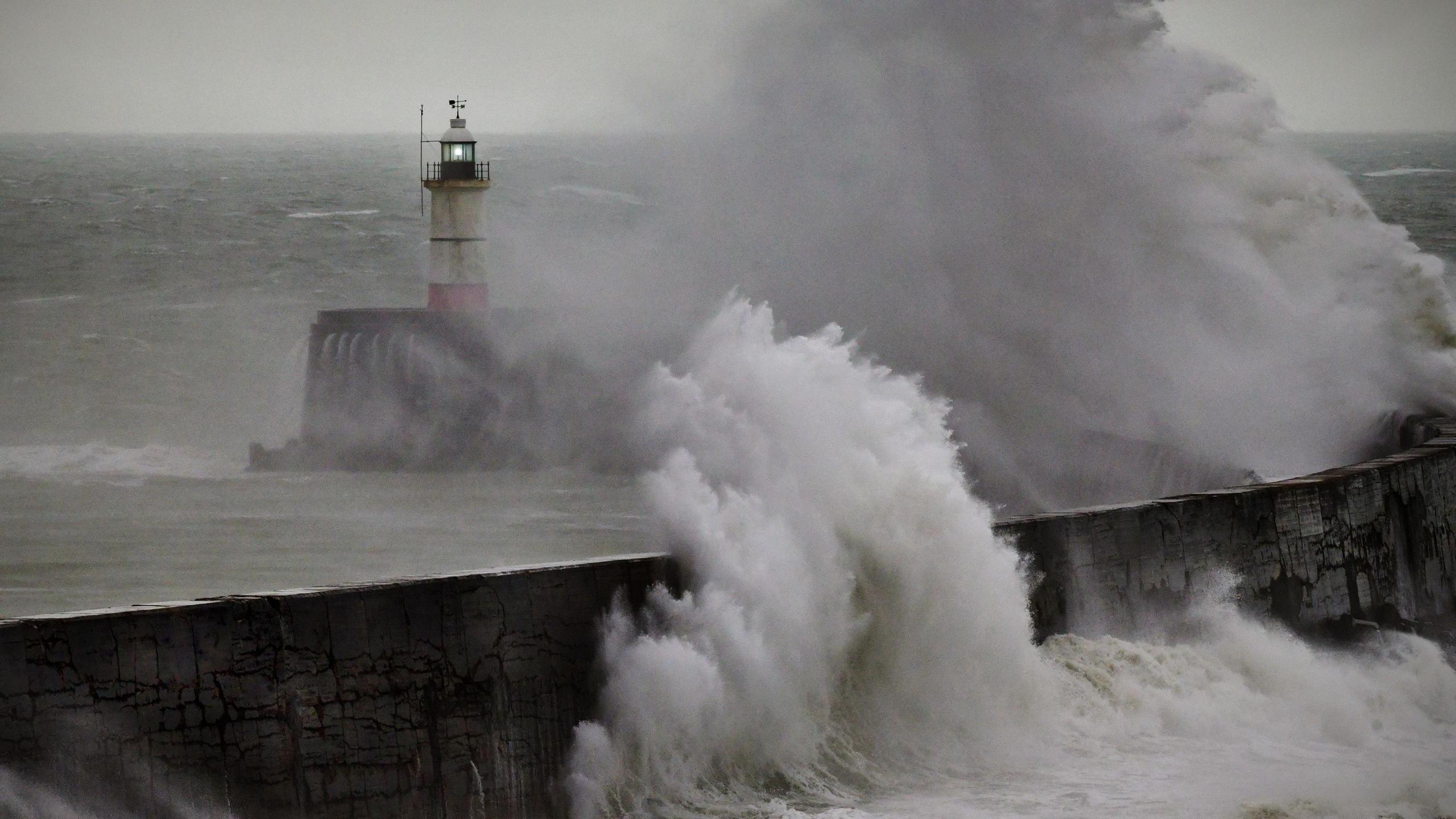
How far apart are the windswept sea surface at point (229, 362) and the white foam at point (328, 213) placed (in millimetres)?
166

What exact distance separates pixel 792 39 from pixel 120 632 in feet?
64.5

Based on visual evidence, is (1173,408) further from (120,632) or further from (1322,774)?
(120,632)

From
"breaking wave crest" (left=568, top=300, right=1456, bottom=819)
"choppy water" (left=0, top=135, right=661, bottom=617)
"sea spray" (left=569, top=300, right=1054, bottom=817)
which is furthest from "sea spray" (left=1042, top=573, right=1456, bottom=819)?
"choppy water" (left=0, top=135, right=661, bottom=617)

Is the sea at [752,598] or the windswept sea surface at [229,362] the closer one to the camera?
the sea at [752,598]

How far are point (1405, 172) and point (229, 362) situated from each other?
42892mm

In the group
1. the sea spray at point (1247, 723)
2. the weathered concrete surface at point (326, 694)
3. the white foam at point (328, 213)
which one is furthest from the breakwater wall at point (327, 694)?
the white foam at point (328, 213)

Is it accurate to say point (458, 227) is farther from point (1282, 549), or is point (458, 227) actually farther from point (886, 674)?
point (886, 674)

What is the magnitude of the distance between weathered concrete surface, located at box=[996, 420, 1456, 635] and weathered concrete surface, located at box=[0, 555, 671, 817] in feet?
10.1

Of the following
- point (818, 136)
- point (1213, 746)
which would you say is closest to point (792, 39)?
point (818, 136)

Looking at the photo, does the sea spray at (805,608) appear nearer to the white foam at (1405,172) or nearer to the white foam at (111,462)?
the white foam at (111,462)

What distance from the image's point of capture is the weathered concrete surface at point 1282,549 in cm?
1084

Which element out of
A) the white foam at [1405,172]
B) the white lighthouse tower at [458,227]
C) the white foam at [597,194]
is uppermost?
the white foam at [1405,172]

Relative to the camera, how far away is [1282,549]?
12164 millimetres

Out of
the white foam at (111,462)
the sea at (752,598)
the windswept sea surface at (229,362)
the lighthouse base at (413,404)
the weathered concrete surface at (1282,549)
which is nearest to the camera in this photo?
the sea at (752,598)
